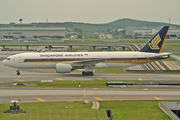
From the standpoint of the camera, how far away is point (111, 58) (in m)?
45.7

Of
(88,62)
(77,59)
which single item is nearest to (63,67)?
(77,59)

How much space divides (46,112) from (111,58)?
25.6 metres

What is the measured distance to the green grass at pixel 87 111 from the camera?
21047mm

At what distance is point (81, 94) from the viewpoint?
30969 mm

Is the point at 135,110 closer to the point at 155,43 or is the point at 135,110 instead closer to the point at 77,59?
the point at 77,59

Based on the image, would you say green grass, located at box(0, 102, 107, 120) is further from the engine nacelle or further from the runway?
the engine nacelle

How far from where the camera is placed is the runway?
94.9 ft

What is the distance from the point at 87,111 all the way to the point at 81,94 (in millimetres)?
7905

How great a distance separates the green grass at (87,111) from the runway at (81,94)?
7.37 ft

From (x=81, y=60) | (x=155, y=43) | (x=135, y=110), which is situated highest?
(x=155, y=43)

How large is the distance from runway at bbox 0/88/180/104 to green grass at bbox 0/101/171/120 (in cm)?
225

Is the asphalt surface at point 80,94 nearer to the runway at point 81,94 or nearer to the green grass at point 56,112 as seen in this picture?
the runway at point 81,94

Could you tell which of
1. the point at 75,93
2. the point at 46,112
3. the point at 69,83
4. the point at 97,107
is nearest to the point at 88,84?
the point at 69,83

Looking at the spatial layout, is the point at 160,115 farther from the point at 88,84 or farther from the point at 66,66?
the point at 66,66
